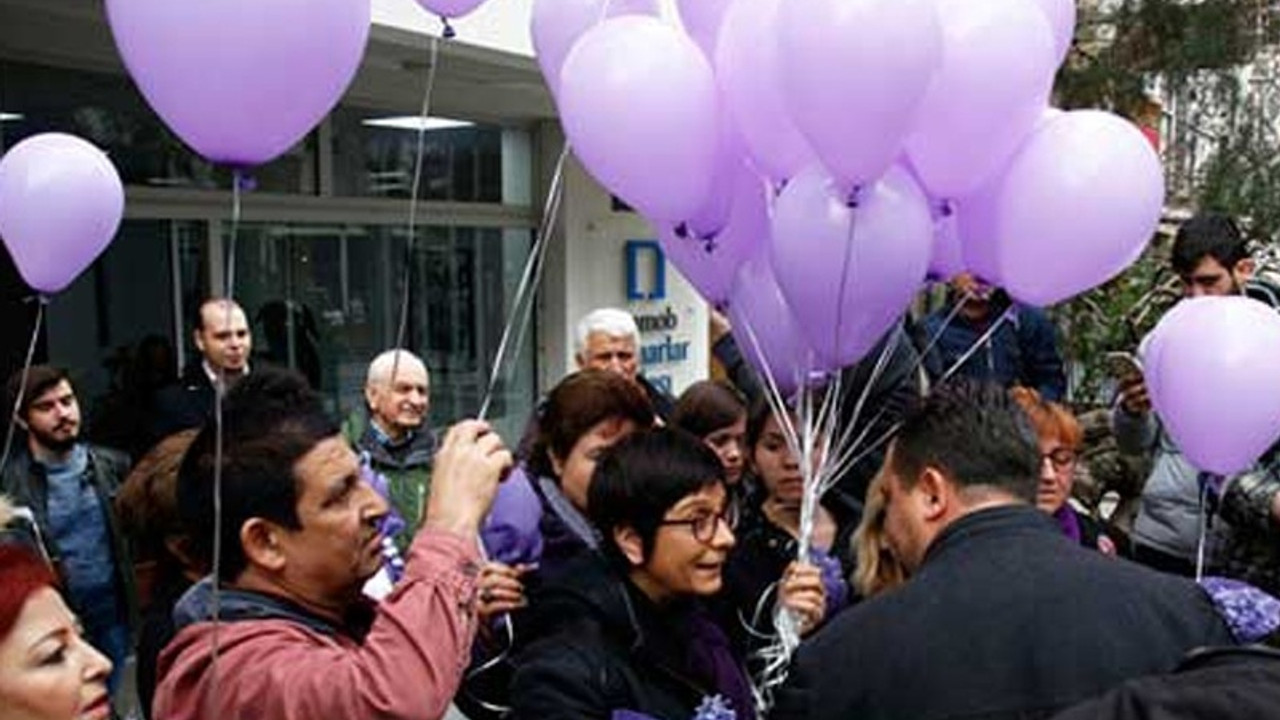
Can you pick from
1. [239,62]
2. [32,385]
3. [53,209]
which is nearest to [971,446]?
[239,62]

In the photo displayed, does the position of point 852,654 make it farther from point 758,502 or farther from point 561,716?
point 758,502

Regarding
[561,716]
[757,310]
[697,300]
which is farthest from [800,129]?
[697,300]

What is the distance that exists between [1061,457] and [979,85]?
1.04 metres

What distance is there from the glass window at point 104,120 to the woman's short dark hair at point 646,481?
3611 millimetres

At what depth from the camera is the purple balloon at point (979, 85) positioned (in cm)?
222

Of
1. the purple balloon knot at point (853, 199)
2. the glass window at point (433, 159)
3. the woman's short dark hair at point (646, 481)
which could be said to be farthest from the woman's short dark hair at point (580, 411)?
the glass window at point (433, 159)

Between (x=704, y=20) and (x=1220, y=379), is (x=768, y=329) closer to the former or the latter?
(x=704, y=20)

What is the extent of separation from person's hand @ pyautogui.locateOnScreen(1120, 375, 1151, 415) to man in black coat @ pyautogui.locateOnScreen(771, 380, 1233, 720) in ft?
6.38

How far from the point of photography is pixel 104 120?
593 cm

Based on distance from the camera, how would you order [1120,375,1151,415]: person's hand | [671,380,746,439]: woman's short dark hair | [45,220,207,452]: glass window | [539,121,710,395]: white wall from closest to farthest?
1. [671,380,746,439]: woman's short dark hair
2. [1120,375,1151,415]: person's hand
3. [45,220,207,452]: glass window
4. [539,121,710,395]: white wall

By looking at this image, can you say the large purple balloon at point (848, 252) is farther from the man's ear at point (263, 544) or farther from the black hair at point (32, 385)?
the black hair at point (32, 385)

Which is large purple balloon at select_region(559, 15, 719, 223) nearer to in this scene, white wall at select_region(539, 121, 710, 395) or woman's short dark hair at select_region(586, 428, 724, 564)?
woman's short dark hair at select_region(586, 428, 724, 564)

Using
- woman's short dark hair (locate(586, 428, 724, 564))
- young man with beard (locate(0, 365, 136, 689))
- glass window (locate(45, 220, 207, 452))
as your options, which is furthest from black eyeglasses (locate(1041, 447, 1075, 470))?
glass window (locate(45, 220, 207, 452))

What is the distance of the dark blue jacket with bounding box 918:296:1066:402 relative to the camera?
13.3ft
